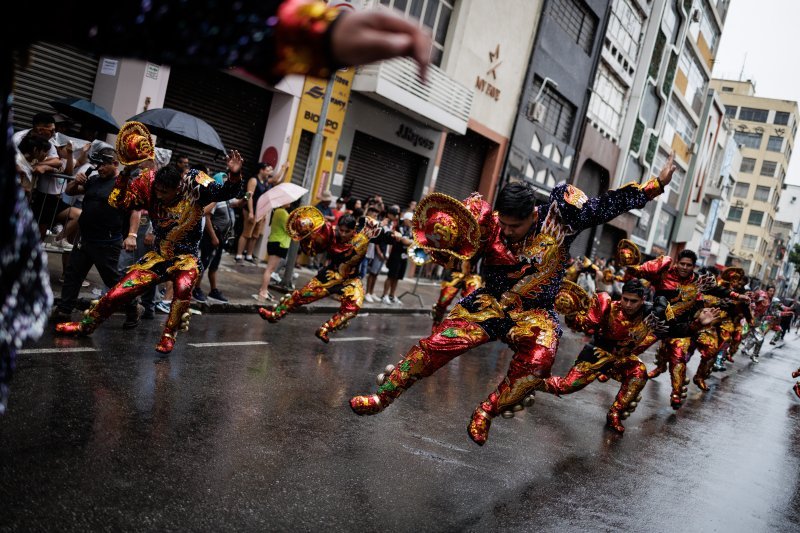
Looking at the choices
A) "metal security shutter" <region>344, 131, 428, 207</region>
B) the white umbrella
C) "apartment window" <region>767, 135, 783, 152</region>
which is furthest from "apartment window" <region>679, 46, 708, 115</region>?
"apartment window" <region>767, 135, 783, 152</region>

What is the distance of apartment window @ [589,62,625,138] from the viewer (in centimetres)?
2894

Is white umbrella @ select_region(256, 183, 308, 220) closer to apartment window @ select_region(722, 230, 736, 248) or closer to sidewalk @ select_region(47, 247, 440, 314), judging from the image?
sidewalk @ select_region(47, 247, 440, 314)

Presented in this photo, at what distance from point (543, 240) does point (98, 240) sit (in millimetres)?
4494

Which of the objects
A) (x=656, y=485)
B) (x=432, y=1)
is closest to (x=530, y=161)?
(x=432, y=1)

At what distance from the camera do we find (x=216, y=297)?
9.77 meters

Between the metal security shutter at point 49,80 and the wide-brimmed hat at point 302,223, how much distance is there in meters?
5.53

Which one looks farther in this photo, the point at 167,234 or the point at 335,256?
the point at 335,256

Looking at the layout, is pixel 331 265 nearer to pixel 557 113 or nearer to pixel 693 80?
pixel 557 113

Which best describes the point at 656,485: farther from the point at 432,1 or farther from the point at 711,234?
the point at 711,234

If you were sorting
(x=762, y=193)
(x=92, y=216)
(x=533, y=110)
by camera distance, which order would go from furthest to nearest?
1. (x=762, y=193)
2. (x=533, y=110)
3. (x=92, y=216)

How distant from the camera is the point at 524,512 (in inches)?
167

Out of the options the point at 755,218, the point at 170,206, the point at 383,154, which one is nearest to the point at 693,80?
the point at 383,154

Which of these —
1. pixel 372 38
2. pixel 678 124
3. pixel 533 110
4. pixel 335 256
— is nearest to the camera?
pixel 372 38

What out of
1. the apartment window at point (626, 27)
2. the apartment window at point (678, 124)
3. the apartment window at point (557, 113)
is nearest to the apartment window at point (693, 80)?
the apartment window at point (678, 124)
